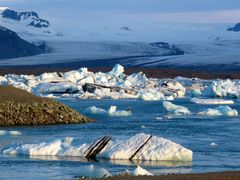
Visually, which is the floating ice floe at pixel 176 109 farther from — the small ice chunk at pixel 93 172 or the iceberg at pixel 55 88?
the small ice chunk at pixel 93 172

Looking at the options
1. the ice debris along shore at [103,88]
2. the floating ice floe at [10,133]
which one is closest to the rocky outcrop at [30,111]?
the floating ice floe at [10,133]

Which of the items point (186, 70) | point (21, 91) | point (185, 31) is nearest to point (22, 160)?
point (21, 91)

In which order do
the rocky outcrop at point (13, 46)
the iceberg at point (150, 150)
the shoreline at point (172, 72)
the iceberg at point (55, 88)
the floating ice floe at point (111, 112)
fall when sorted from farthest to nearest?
the rocky outcrop at point (13, 46) < the shoreline at point (172, 72) < the iceberg at point (55, 88) < the floating ice floe at point (111, 112) < the iceberg at point (150, 150)

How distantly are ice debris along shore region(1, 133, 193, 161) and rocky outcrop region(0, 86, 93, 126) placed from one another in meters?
7.40

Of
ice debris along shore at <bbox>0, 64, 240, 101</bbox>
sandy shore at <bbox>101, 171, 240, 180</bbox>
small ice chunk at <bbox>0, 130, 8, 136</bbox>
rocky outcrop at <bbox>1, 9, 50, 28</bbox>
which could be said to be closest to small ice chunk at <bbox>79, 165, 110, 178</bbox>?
sandy shore at <bbox>101, 171, 240, 180</bbox>

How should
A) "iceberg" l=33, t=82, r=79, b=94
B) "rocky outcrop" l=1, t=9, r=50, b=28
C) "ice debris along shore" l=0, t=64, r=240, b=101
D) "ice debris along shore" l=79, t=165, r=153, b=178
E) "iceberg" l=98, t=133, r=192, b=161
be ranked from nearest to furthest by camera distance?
1. "ice debris along shore" l=79, t=165, r=153, b=178
2. "iceberg" l=98, t=133, r=192, b=161
3. "ice debris along shore" l=0, t=64, r=240, b=101
4. "iceberg" l=33, t=82, r=79, b=94
5. "rocky outcrop" l=1, t=9, r=50, b=28

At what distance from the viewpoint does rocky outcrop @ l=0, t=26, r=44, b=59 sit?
391 ft

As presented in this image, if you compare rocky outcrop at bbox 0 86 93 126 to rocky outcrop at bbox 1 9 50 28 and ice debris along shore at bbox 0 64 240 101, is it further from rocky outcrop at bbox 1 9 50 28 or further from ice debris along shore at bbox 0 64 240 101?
rocky outcrop at bbox 1 9 50 28

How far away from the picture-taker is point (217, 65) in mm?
86062

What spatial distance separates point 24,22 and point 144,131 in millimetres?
126448

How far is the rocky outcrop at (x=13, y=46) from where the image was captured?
11906cm

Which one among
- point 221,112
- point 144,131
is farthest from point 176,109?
point 144,131

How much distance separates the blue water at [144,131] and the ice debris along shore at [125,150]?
0.39 m

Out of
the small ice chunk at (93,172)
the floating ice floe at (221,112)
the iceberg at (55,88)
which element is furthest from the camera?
the iceberg at (55,88)
